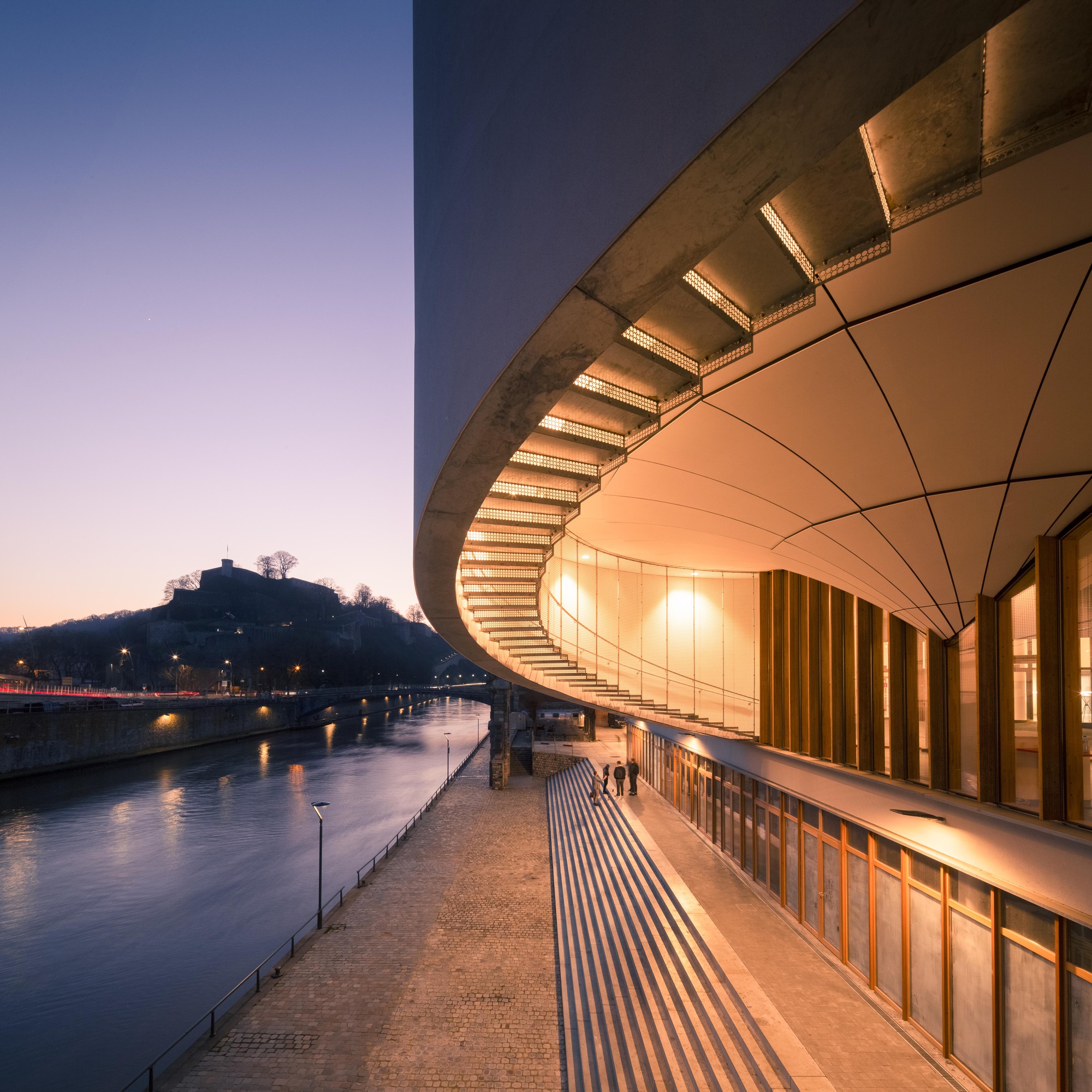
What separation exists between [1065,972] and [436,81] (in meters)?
11.2

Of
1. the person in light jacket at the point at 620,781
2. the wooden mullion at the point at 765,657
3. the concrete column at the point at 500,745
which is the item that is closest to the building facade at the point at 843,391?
the wooden mullion at the point at 765,657

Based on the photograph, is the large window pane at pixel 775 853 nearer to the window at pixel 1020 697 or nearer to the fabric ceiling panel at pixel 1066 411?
the window at pixel 1020 697

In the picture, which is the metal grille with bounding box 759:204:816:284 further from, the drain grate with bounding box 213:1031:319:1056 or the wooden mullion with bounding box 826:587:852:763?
the drain grate with bounding box 213:1031:319:1056

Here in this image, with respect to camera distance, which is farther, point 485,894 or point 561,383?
point 485,894

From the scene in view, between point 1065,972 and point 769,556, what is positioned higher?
point 769,556

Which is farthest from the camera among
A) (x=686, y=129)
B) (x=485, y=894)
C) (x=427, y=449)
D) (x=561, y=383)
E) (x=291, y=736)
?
(x=291, y=736)

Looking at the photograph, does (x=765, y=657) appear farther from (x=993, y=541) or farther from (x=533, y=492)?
(x=533, y=492)

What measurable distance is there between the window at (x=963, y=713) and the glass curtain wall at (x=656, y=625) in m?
8.06

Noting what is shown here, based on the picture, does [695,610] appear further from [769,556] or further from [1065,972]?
[1065,972]

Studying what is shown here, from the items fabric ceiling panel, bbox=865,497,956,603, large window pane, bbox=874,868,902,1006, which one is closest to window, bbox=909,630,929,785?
fabric ceiling panel, bbox=865,497,956,603

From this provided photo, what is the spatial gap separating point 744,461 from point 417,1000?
1059cm

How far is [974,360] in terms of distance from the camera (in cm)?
530

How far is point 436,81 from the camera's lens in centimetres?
703

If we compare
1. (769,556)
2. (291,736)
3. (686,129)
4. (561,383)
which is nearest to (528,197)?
(561,383)
